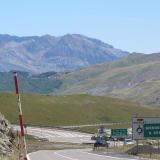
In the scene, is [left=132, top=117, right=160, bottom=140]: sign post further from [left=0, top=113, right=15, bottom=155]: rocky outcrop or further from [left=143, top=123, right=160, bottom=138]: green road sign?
[left=0, top=113, right=15, bottom=155]: rocky outcrop

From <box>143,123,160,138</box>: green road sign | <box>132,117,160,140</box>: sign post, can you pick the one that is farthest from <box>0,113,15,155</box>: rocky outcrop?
<box>143,123,160,138</box>: green road sign

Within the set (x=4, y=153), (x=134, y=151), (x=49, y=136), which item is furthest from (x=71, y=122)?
(x=4, y=153)

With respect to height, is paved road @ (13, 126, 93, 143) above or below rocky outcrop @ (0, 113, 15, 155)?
below

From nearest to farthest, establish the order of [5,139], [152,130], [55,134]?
[5,139]
[152,130]
[55,134]

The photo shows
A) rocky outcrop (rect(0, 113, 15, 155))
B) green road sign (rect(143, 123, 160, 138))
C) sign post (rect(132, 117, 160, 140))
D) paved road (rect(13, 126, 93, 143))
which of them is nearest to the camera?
rocky outcrop (rect(0, 113, 15, 155))

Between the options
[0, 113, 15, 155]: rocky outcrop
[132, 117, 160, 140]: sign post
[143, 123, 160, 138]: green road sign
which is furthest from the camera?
[143, 123, 160, 138]: green road sign

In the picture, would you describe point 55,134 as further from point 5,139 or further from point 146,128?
point 5,139

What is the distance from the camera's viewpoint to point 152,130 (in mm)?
59875

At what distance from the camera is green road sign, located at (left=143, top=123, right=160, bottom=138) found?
59750 millimetres

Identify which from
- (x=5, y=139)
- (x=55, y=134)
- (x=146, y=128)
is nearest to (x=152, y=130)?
(x=146, y=128)

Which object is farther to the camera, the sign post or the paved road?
the paved road

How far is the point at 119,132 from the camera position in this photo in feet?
302

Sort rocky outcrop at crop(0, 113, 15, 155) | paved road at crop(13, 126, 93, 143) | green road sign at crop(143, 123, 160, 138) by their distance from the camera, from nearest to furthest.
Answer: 1. rocky outcrop at crop(0, 113, 15, 155)
2. green road sign at crop(143, 123, 160, 138)
3. paved road at crop(13, 126, 93, 143)

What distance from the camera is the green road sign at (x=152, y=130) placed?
5975cm
